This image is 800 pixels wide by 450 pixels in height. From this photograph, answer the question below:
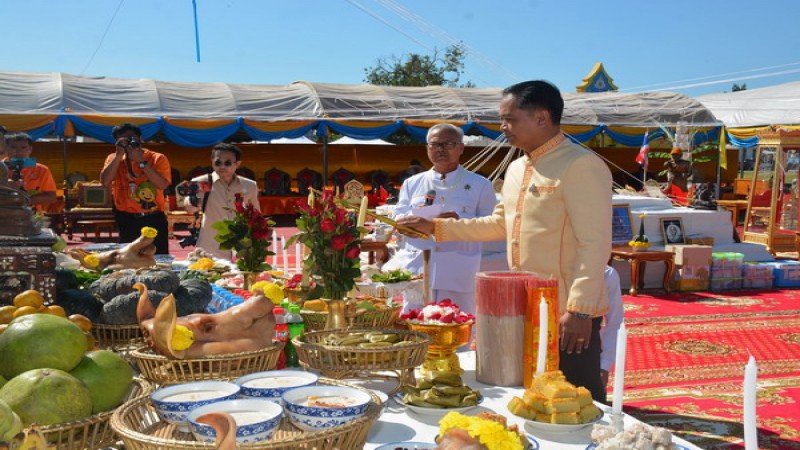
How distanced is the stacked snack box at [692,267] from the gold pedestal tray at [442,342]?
21.4 feet

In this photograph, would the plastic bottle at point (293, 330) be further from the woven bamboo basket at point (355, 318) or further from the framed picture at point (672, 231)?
the framed picture at point (672, 231)

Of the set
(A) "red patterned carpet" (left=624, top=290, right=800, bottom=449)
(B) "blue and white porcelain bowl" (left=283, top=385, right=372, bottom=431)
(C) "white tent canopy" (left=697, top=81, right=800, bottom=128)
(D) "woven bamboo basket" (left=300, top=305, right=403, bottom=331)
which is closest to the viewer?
(B) "blue and white porcelain bowl" (left=283, top=385, right=372, bottom=431)

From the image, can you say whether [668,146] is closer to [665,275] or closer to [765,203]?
[765,203]

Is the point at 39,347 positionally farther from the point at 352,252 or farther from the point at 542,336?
the point at 542,336

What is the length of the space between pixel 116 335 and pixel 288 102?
14.2 meters

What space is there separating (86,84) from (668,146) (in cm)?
1445

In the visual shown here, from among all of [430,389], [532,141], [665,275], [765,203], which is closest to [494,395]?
[430,389]

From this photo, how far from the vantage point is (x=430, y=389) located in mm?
1599

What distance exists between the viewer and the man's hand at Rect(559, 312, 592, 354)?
7.26ft

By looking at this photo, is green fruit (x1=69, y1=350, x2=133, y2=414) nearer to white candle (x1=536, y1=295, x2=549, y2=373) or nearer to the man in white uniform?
white candle (x1=536, y1=295, x2=549, y2=373)

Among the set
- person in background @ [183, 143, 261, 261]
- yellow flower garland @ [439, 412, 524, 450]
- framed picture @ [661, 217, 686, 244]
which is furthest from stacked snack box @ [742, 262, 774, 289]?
yellow flower garland @ [439, 412, 524, 450]

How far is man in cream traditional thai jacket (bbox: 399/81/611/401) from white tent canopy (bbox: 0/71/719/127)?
12.7 metres

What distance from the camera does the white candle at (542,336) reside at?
1.62 meters

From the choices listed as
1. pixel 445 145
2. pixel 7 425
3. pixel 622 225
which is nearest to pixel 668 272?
pixel 622 225
